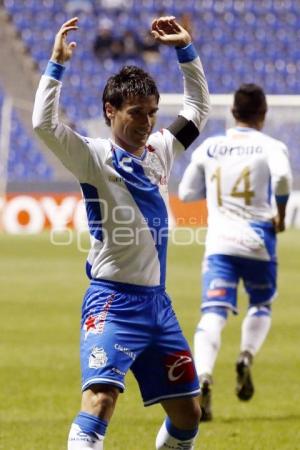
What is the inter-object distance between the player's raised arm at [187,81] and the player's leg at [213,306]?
2.60 meters

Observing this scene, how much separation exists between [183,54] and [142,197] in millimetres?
769

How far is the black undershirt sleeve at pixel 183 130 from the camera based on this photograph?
16.4ft

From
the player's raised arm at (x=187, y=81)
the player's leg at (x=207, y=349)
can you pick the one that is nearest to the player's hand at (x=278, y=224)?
the player's leg at (x=207, y=349)

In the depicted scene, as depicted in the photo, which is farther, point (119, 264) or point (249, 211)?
point (249, 211)

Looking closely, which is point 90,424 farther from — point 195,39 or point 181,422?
point 195,39

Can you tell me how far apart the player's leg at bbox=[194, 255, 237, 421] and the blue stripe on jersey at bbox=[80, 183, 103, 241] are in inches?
110

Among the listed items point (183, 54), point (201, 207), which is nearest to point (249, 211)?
point (183, 54)

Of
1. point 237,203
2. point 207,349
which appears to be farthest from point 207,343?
point 237,203

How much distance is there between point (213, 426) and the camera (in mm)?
6875

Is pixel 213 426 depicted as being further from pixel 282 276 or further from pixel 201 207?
pixel 201 207

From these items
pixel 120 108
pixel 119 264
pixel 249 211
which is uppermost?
pixel 120 108

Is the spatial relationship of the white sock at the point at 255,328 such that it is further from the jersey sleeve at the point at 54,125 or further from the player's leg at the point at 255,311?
the jersey sleeve at the point at 54,125

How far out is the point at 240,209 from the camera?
771 cm

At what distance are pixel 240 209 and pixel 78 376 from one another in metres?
2.12
